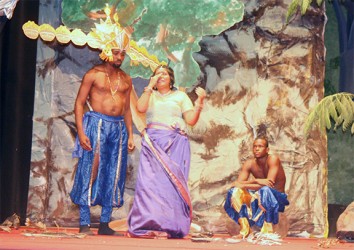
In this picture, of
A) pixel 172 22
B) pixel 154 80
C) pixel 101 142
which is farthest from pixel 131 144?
pixel 172 22

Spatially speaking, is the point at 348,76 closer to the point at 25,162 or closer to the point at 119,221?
the point at 119,221

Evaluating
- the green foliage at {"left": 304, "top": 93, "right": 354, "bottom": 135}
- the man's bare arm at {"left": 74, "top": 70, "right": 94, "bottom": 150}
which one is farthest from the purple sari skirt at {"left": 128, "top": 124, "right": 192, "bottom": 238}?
the green foliage at {"left": 304, "top": 93, "right": 354, "bottom": 135}

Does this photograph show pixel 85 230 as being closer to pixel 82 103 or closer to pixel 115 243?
pixel 115 243

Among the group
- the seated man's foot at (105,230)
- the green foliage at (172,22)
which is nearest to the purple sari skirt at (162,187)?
the seated man's foot at (105,230)

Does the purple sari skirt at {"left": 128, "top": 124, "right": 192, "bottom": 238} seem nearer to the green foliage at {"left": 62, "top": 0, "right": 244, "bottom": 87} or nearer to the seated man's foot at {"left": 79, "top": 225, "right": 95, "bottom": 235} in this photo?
the seated man's foot at {"left": 79, "top": 225, "right": 95, "bottom": 235}

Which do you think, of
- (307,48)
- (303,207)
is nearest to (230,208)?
(303,207)

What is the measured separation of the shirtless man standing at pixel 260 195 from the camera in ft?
26.3

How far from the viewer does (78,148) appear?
8.13 m

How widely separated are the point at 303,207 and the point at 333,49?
1983mm

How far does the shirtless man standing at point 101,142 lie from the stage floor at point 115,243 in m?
0.43

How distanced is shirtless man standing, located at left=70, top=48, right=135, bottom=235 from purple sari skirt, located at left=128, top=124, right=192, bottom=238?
13.2 inches

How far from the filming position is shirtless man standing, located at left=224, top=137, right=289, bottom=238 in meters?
8.02

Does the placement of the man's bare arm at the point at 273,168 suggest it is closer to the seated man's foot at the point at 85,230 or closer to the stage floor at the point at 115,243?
the stage floor at the point at 115,243

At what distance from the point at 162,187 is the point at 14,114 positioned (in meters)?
2.01
